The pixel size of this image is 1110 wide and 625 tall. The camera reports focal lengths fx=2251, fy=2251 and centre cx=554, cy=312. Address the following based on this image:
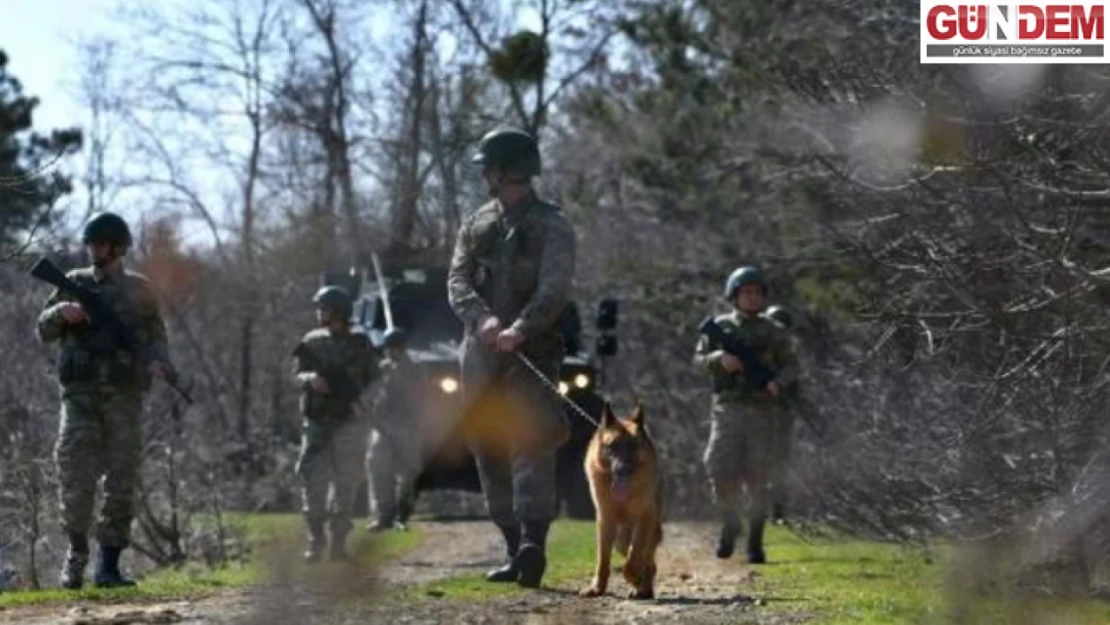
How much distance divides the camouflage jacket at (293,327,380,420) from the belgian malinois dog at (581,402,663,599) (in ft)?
16.8

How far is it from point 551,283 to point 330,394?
5389 mm

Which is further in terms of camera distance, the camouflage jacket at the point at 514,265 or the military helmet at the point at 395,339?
the military helmet at the point at 395,339

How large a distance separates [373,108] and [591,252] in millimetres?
4839

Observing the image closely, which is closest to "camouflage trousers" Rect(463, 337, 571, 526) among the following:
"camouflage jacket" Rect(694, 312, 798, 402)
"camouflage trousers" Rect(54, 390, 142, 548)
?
"camouflage trousers" Rect(54, 390, 142, 548)

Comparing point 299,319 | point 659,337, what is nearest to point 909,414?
point 659,337

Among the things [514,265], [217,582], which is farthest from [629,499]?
[217,582]

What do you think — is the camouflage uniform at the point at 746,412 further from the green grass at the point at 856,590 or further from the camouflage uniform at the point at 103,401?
the camouflage uniform at the point at 103,401

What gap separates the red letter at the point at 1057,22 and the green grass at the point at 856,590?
10.9ft

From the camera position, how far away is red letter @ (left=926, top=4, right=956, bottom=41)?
14625mm

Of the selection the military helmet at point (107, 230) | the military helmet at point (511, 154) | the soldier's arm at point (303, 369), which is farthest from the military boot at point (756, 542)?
the military helmet at point (107, 230)

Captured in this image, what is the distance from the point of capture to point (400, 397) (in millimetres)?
21547

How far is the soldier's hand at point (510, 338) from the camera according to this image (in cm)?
1140

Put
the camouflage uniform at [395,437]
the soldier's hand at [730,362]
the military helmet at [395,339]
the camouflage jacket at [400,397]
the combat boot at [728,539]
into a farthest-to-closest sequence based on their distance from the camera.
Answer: the military helmet at [395,339] < the camouflage uniform at [395,437] < the camouflage jacket at [400,397] < the combat boot at [728,539] < the soldier's hand at [730,362]

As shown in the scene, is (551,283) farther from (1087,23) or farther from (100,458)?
(1087,23)
